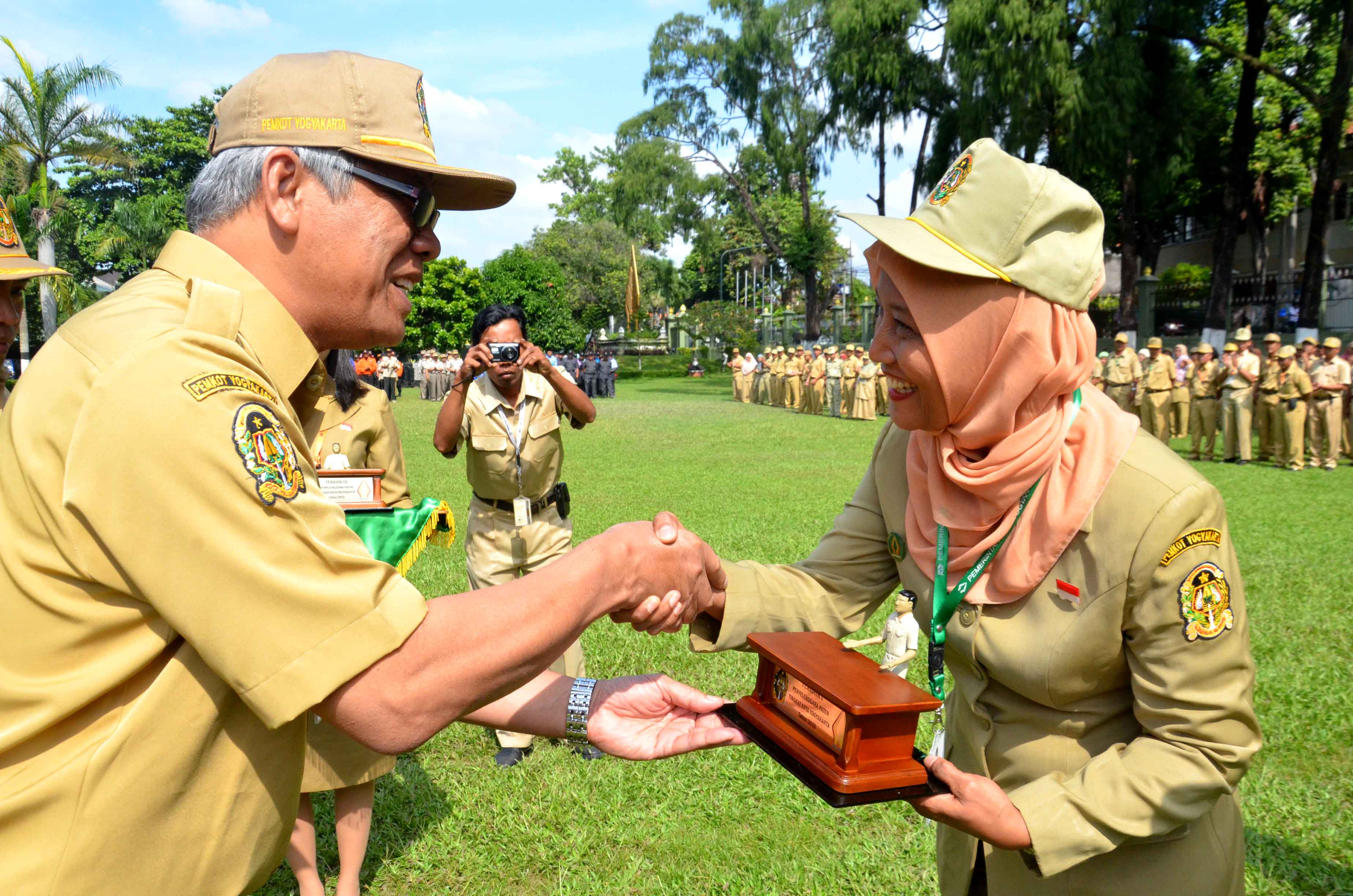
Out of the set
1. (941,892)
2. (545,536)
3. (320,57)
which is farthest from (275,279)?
(545,536)

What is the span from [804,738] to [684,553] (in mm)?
507

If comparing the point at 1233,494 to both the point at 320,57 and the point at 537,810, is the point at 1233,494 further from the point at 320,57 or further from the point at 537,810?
the point at 320,57

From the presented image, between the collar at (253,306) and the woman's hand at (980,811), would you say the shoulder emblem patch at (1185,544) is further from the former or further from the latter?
the collar at (253,306)

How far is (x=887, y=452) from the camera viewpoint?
8.59ft

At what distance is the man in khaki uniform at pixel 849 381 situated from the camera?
92.1 feet

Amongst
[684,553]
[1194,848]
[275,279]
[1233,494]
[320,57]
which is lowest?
[1233,494]

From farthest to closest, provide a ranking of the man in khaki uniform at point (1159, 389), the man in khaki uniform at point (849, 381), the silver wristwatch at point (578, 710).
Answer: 1. the man in khaki uniform at point (849, 381)
2. the man in khaki uniform at point (1159, 389)
3. the silver wristwatch at point (578, 710)

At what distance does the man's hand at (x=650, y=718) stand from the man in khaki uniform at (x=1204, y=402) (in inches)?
697

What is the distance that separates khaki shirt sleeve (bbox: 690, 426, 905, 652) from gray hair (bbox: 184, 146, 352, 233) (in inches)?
54.9

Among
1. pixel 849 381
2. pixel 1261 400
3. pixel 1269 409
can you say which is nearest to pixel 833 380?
pixel 849 381

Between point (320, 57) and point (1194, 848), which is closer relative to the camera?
point (320, 57)

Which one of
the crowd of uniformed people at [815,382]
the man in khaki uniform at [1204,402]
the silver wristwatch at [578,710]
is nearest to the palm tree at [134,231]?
the crowd of uniformed people at [815,382]

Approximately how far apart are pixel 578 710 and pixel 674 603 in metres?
0.56

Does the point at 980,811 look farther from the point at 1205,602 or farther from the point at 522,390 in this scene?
the point at 522,390
